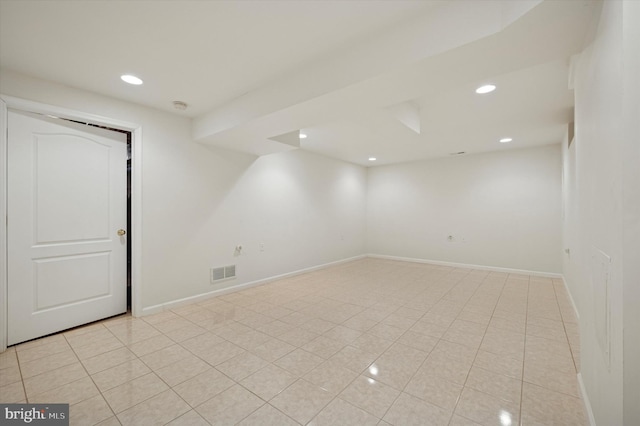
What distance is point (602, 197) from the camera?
1269 millimetres

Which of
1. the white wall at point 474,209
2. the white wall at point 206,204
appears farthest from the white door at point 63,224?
the white wall at point 474,209

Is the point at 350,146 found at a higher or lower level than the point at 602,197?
higher

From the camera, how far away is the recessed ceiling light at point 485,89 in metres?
2.74

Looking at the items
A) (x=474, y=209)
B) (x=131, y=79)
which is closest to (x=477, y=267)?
(x=474, y=209)

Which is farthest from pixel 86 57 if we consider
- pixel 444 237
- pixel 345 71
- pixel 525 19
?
pixel 444 237

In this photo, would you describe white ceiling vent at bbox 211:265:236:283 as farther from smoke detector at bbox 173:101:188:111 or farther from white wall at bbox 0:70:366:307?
smoke detector at bbox 173:101:188:111

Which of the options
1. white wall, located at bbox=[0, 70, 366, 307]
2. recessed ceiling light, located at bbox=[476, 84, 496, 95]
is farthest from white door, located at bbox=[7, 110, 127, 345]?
recessed ceiling light, located at bbox=[476, 84, 496, 95]

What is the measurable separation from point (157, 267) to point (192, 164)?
1.44 meters

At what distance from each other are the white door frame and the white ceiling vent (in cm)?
96

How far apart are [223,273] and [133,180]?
1768 mm

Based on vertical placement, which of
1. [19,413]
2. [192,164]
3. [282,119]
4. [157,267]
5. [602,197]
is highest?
[282,119]

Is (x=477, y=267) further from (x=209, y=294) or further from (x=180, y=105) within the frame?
(x=180, y=105)

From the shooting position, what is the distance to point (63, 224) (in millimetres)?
2764

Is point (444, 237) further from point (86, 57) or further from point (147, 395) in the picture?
point (86, 57)
